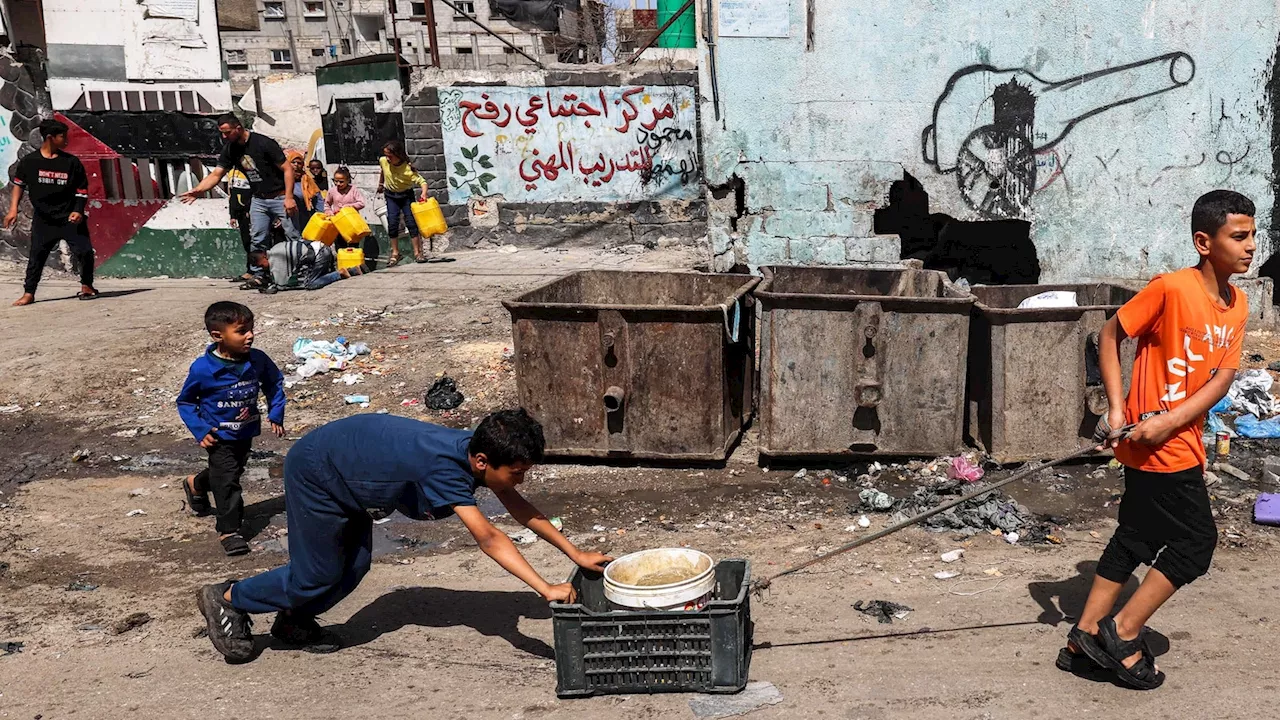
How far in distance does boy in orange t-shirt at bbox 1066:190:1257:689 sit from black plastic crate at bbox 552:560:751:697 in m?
1.21

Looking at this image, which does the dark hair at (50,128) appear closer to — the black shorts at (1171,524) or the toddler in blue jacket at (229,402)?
the toddler in blue jacket at (229,402)

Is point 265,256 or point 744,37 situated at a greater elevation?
point 744,37

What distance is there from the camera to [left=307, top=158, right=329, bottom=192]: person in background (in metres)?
13.0

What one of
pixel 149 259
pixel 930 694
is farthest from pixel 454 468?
pixel 149 259

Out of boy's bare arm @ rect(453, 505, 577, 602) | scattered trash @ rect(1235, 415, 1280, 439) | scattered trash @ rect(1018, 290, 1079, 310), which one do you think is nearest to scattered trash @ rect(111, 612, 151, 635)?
boy's bare arm @ rect(453, 505, 577, 602)

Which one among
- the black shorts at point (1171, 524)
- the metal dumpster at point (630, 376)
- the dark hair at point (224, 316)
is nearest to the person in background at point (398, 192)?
the metal dumpster at point (630, 376)

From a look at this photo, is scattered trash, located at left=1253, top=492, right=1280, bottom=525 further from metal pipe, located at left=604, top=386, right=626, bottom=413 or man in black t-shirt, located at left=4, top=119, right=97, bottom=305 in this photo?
man in black t-shirt, located at left=4, top=119, right=97, bottom=305

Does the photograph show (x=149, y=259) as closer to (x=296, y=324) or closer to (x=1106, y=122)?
(x=296, y=324)

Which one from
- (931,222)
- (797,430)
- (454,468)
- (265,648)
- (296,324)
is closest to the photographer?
(454,468)

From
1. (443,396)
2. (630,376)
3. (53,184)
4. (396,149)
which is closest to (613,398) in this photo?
(630,376)

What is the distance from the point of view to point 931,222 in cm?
1037

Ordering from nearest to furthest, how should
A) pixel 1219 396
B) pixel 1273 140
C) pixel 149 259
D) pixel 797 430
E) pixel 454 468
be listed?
1. pixel 1219 396
2. pixel 454 468
3. pixel 797 430
4. pixel 1273 140
5. pixel 149 259

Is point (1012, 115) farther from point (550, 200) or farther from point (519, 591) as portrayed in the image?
point (550, 200)

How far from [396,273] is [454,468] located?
28.5 ft
